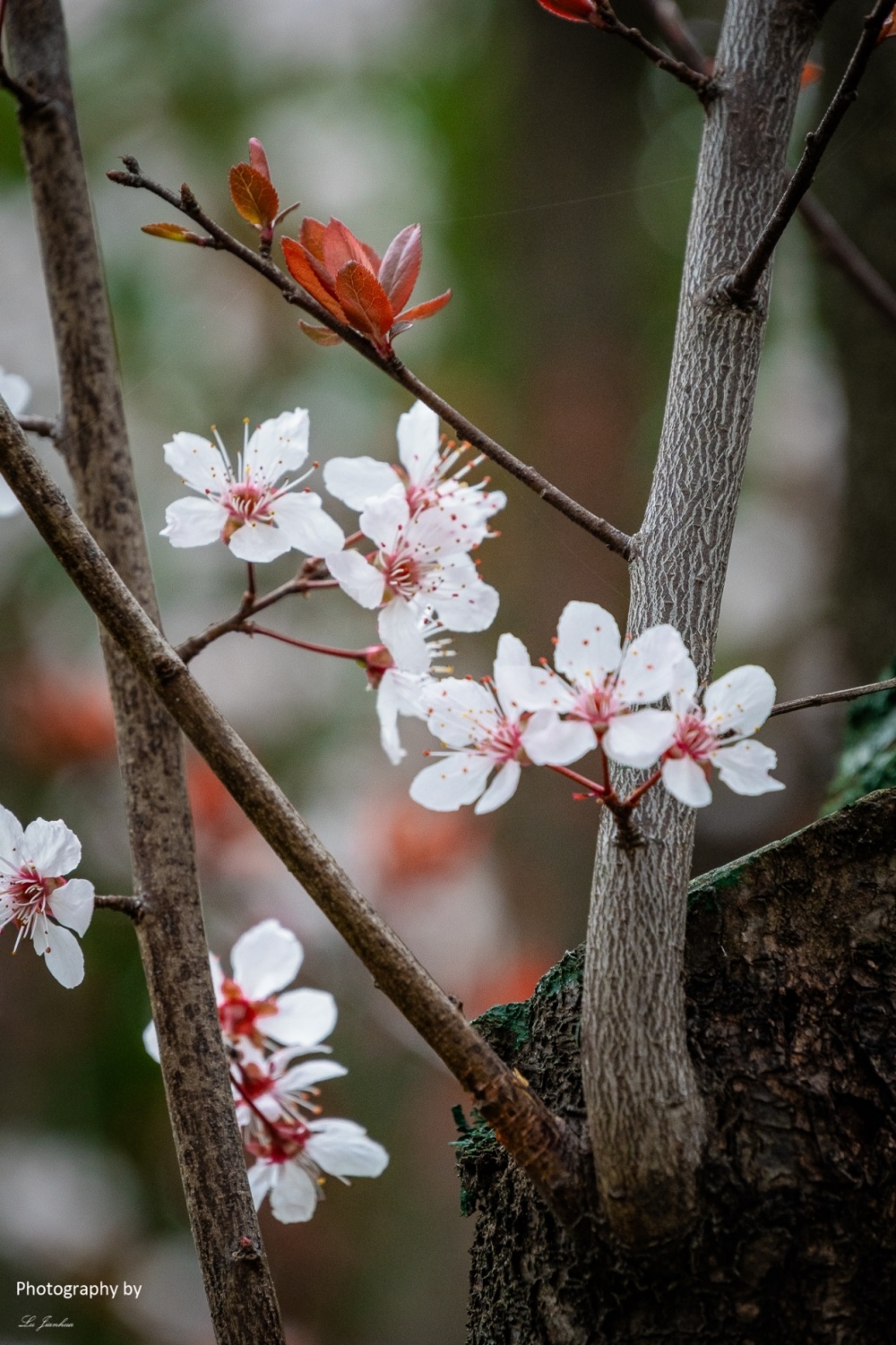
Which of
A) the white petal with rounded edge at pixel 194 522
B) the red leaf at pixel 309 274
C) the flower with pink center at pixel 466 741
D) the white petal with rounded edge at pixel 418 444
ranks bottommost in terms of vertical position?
the flower with pink center at pixel 466 741

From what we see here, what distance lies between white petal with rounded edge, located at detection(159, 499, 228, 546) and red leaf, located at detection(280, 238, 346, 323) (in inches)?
5.2

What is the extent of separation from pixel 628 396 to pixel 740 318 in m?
2.04

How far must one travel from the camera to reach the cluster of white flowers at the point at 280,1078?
0.68m

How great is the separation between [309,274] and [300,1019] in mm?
496

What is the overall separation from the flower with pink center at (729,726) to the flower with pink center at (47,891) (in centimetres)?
30

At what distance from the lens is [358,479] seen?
2.02ft

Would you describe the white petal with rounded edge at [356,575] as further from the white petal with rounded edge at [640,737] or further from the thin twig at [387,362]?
the white petal with rounded edge at [640,737]

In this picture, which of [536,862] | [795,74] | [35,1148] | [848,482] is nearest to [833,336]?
[848,482]

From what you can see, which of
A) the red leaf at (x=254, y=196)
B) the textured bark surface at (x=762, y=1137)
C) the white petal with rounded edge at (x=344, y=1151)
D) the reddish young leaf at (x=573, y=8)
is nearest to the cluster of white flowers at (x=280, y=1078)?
the white petal with rounded edge at (x=344, y=1151)

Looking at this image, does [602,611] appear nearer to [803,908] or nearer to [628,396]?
[803,908]

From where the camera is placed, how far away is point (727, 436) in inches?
21.9

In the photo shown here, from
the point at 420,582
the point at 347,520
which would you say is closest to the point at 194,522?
the point at 420,582

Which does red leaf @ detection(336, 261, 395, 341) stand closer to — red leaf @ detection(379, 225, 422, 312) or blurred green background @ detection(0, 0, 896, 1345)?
red leaf @ detection(379, 225, 422, 312)

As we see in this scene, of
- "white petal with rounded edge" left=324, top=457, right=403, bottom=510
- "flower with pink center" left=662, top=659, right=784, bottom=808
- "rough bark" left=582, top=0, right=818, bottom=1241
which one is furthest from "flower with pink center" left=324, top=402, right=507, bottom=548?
"flower with pink center" left=662, top=659, right=784, bottom=808
